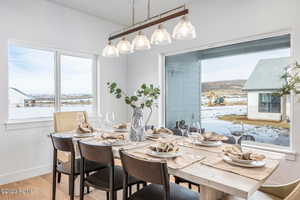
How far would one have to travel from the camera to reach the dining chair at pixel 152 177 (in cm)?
116

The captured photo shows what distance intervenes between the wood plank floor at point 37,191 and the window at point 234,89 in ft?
3.77

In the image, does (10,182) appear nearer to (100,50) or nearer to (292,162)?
(100,50)

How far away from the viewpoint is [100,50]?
3.78 meters

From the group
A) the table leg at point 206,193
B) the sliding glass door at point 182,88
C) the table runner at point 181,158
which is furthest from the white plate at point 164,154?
the sliding glass door at point 182,88

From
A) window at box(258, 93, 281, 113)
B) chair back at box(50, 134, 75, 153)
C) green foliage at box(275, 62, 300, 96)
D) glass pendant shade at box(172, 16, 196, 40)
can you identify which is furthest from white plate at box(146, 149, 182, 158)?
window at box(258, 93, 281, 113)

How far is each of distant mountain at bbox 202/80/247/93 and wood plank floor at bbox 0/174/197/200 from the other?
4.90 ft

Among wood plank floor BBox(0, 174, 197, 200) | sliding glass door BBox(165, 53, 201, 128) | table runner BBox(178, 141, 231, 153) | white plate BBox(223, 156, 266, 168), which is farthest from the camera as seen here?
sliding glass door BBox(165, 53, 201, 128)

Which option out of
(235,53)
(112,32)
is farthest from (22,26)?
(235,53)

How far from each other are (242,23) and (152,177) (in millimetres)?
2405

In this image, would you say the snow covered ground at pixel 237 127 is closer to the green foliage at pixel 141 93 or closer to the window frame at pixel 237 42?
the window frame at pixel 237 42

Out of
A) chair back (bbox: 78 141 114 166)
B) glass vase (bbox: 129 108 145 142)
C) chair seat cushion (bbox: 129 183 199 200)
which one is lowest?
chair seat cushion (bbox: 129 183 199 200)

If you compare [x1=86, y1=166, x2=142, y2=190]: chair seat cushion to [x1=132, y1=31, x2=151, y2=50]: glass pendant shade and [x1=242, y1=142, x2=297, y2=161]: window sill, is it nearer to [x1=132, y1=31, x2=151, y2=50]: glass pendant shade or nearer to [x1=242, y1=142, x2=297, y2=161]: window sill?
[x1=132, y1=31, x2=151, y2=50]: glass pendant shade

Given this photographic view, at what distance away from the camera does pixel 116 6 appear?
3270 millimetres

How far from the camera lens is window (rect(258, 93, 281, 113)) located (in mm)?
2475
